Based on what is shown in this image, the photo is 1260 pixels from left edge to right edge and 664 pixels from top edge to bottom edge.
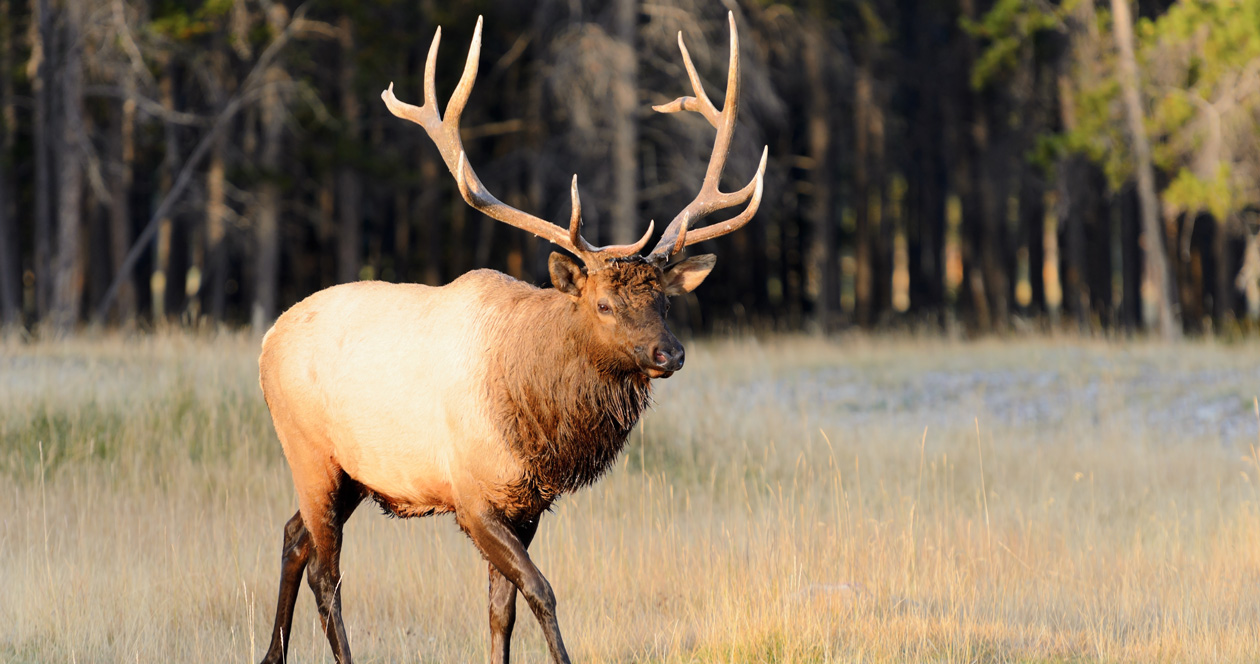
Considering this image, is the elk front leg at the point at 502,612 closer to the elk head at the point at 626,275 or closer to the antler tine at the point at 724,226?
the elk head at the point at 626,275

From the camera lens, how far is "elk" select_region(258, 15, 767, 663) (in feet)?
17.2

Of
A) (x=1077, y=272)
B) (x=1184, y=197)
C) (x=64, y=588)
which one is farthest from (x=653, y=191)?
(x=64, y=588)

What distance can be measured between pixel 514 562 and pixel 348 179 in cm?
2009

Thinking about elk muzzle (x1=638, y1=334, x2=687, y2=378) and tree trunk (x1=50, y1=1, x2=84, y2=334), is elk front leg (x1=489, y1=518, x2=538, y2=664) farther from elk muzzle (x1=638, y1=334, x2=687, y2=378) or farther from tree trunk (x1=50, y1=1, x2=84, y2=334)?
Result: tree trunk (x1=50, y1=1, x2=84, y2=334)

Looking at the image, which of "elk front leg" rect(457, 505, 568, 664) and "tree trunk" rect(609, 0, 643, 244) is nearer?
"elk front leg" rect(457, 505, 568, 664)

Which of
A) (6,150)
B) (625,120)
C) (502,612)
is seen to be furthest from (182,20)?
(502,612)

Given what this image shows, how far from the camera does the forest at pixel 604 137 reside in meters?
19.5

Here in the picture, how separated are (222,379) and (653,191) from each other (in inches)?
408

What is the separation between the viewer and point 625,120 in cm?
1984

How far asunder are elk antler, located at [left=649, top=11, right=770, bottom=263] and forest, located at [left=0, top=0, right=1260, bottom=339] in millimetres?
9588

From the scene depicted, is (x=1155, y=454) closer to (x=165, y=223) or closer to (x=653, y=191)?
(x=653, y=191)

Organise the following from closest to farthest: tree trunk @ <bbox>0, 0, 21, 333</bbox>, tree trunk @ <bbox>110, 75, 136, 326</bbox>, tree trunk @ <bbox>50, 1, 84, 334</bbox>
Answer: tree trunk @ <bbox>50, 1, 84, 334</bbox>, tree trunk @ <bbox>0, 0, 21, 333</bbox>, tree trunk @ <bbox>110, 75, 136, 326</bbox>

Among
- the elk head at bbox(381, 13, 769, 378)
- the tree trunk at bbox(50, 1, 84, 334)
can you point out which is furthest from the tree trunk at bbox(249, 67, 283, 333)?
the elk head at bbox(381, 13, 769, 378)

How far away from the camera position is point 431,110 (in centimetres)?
629
